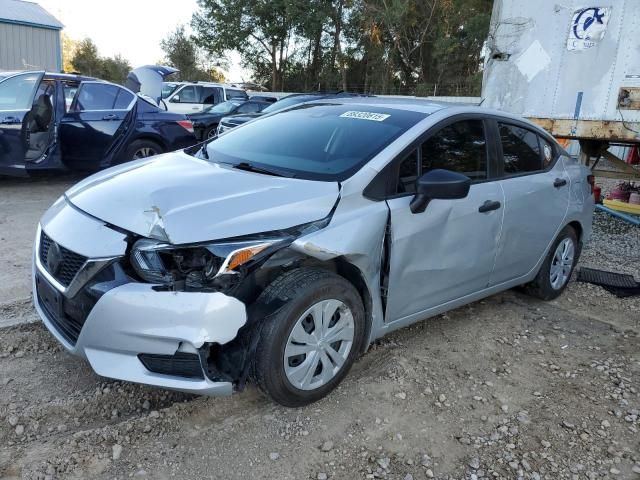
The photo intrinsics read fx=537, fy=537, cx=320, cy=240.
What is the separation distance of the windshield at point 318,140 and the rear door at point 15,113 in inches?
171

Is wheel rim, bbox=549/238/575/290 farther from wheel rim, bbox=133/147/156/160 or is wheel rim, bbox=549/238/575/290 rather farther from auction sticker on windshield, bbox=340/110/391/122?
wheel rim, bbox=133/147/156/160

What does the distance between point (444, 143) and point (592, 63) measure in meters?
4.22

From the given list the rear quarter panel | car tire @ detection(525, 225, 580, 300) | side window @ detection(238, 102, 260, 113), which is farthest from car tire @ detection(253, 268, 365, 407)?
side window @ detection(238, 102, 260, 113)

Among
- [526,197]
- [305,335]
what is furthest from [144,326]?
[526,197]

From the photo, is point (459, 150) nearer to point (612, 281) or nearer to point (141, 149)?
point (612, 281)

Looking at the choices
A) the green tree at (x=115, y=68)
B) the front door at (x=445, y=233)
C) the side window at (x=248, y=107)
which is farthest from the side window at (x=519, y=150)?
the green tree at (x=115, y=68)

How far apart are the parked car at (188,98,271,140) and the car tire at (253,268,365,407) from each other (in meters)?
11.8

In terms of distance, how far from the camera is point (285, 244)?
2.58m

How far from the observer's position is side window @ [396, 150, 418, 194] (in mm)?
3115

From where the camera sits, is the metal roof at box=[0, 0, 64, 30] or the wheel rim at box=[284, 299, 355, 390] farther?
the metal roof at box=[0, 0, 64, 30]

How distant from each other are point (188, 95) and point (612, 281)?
1463 centimetres

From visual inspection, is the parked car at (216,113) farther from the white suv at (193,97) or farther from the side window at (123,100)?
the side window at (123,100)

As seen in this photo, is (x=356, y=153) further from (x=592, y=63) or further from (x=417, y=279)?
(x=592, y=63)

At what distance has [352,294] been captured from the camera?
2828mm
